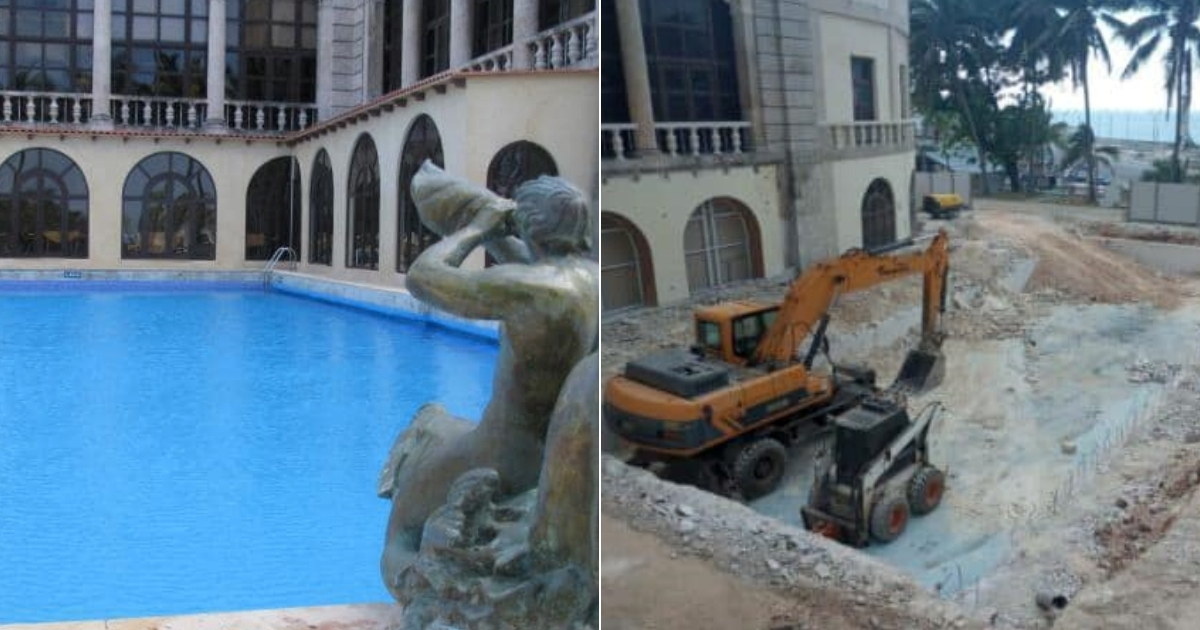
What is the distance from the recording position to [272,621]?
2.88m

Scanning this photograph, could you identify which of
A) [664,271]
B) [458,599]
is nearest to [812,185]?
[664,271]

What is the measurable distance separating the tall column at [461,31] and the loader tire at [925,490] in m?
13.5

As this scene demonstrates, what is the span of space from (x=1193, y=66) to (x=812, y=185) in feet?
2.10

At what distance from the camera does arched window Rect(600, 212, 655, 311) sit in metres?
1.71

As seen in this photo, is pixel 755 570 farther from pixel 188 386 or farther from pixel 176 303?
pixel 176 303

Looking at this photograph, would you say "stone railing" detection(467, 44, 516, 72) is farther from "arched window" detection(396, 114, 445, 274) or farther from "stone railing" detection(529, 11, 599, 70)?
"arched window" detection(396, 114, 445, 274)

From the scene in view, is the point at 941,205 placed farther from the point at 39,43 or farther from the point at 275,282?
the point at 39,43

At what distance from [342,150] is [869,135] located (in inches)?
603

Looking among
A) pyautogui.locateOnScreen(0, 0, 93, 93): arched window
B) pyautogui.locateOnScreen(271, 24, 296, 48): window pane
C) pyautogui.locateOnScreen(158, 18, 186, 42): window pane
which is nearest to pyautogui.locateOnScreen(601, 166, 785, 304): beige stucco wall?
pyautogui.locateOnScreen(271, 24, 296, 48): window pane

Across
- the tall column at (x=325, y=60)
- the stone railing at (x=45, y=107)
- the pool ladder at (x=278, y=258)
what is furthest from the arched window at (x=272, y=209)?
the stone railing at (x=45, y=107)

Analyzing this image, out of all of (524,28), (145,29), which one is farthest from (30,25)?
(524,28)

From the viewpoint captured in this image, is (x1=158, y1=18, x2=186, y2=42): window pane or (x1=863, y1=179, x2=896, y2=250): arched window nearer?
(x1=863, y1=179, x2=896, y2=250): arched window

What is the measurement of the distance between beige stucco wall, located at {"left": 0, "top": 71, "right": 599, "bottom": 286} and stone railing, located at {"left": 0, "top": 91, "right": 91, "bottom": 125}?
43.6 inches

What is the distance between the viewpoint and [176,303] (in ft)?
50.8
